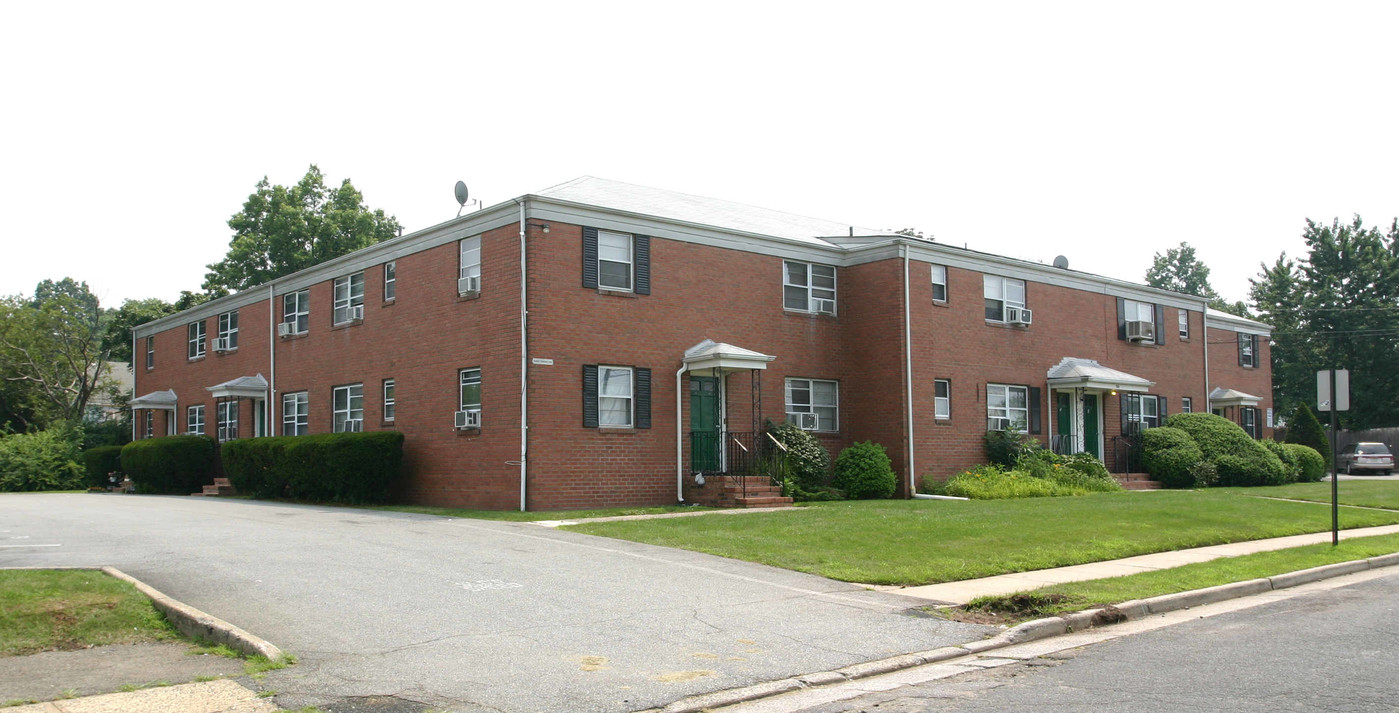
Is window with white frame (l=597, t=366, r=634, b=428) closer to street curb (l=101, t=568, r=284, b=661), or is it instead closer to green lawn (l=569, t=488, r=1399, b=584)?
green lawn (l=569, t=488, r=1399, b=584)

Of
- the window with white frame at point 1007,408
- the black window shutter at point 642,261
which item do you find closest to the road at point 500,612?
the black window shutter at point 642,261

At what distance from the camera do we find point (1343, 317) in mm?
60969

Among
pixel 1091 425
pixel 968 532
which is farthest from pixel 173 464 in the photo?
pixel 1091 425

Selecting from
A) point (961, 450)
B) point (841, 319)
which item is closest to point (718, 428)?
point (841, 319)

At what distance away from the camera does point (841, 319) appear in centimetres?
2802

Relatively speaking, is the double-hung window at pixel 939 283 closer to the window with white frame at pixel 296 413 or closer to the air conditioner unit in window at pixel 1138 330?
the air conditioner unit in window at pixel 1138 330

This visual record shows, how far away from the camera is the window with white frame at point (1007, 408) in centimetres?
2895

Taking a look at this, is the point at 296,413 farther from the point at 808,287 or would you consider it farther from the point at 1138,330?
the point at 1138,330

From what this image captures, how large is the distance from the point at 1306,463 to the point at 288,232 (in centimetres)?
4181

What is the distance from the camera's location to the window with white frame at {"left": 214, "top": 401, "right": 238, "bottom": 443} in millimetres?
33062

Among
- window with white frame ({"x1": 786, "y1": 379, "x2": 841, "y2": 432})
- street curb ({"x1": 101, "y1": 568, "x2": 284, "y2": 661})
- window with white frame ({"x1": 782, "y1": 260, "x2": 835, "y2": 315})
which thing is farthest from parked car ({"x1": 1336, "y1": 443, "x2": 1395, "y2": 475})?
street curb ({"x1": 101, "y1": 568, "x2": 284, "y2": 661})

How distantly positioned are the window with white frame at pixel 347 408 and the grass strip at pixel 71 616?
675 inches

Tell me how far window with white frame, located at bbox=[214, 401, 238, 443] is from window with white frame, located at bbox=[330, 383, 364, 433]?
20.2ft

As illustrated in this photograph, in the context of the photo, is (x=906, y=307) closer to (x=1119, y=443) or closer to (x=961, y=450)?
(x=961, y=450)
